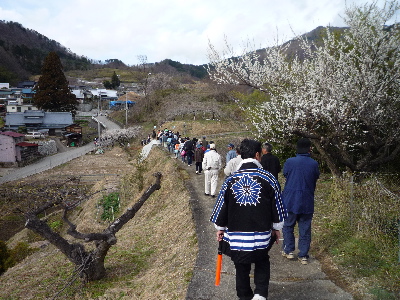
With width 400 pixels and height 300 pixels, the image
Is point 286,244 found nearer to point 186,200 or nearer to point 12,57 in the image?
point 186,200

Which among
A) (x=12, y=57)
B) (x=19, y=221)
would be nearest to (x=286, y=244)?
(x=19, y=221)

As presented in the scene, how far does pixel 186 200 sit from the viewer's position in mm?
8781

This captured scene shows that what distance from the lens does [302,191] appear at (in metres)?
4.21

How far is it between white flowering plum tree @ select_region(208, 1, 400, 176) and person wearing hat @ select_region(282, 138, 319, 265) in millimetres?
4021

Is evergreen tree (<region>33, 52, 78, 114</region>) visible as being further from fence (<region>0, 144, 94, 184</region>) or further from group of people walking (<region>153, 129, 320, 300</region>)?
group of people walking (<region>153, 129, 320, 300</region>)

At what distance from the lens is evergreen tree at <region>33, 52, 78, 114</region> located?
45281mm

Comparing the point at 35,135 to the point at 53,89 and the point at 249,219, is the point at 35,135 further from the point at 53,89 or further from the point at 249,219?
the point at 249,219

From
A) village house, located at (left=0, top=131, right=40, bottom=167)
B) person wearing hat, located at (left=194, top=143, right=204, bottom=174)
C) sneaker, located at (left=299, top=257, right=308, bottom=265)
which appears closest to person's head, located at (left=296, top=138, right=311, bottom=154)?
sneaker, located at (left=299, top=257, right=308, bottom=265)

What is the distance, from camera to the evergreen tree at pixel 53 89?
149 feet

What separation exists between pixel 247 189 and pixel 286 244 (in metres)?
1.92

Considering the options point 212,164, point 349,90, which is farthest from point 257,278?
point 349,90

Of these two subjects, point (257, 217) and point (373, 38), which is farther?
point (373, 38)

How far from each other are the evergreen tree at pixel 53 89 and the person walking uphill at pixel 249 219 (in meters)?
47.6

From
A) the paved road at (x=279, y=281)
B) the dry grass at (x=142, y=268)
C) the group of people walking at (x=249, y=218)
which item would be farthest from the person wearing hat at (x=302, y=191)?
the dry grass at (x=142, y=268)
